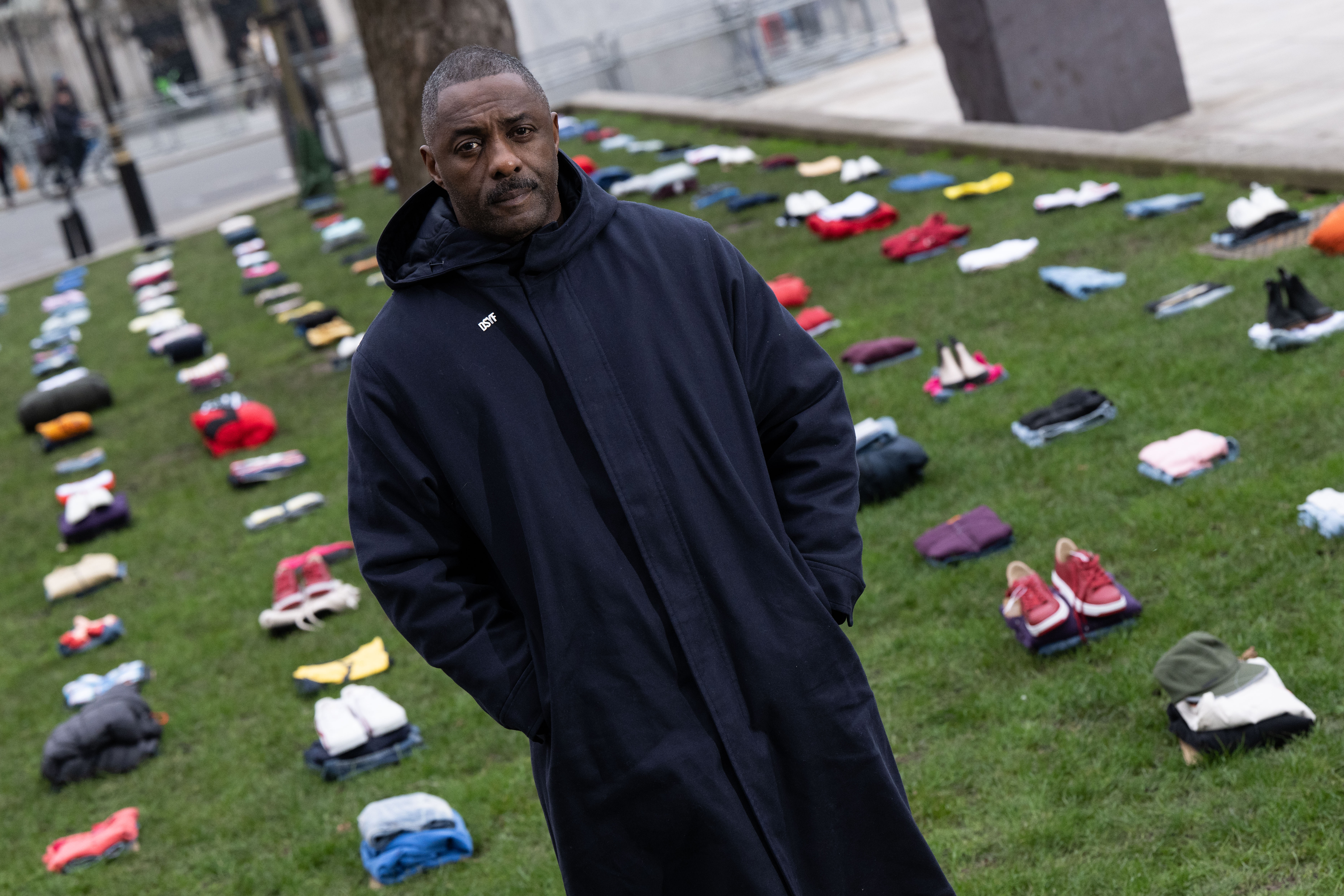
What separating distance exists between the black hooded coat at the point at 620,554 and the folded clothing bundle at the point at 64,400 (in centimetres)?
992

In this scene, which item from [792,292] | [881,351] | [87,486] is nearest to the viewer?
[881,351]

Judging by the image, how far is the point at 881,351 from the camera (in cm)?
805

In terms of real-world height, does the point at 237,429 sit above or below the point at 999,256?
above

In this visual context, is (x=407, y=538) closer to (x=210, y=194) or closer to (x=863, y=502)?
(x=863, y=502)

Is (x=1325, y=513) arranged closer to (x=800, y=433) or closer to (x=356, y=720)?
(x=800, y=433)

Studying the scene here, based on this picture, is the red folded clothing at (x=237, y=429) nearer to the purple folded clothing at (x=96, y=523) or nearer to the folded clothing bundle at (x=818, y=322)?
the purple folded clothing at (x=96, y=523)

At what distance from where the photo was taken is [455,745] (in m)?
5.54

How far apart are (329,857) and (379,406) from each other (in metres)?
2.91

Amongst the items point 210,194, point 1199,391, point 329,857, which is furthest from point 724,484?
point 210,194

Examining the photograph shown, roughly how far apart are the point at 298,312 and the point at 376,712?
26.8 feet

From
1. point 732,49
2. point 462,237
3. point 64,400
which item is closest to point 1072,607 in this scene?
point 462,237

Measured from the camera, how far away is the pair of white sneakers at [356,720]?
5.55 m

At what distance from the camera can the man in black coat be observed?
253cm

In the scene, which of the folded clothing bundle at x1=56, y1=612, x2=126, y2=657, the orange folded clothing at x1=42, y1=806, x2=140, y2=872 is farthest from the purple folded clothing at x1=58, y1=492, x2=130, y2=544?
the orange folded clothing at x1=42, y1=806, x2=140, y2=872
